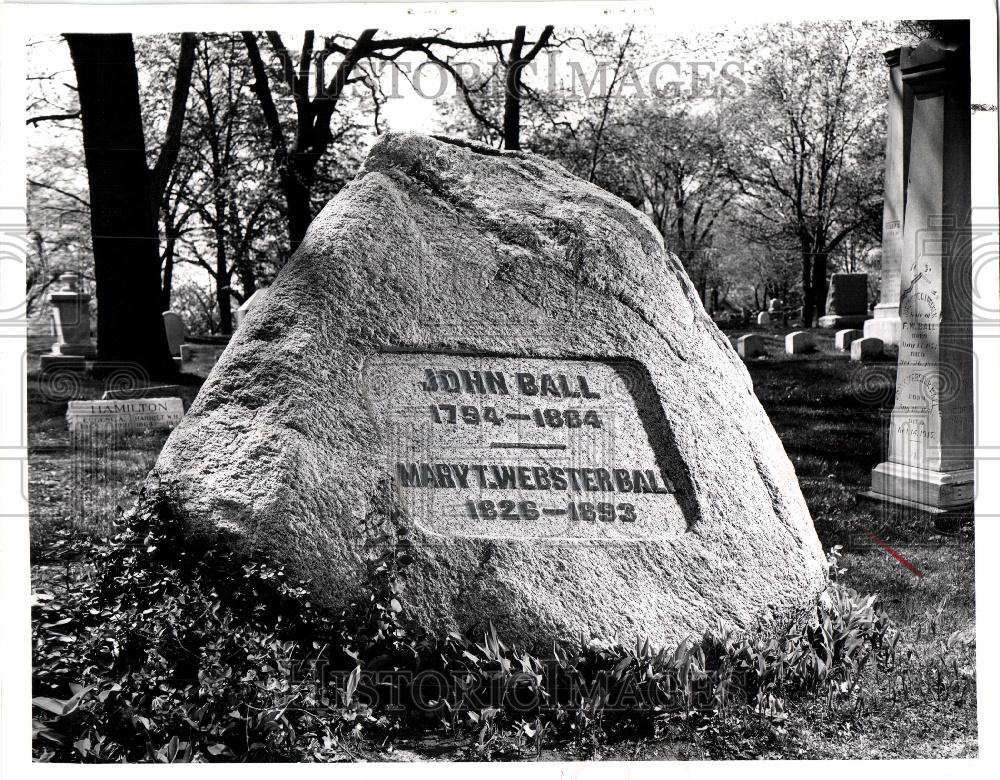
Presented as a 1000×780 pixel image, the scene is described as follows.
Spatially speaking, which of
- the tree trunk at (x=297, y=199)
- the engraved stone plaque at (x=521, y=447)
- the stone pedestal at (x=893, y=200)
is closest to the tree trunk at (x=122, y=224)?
the tree trunk at (x=297, y=199)

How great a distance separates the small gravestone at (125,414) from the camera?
4.96 metres

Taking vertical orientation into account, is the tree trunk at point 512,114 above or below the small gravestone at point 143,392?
above

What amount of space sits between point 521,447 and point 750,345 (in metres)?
3.65

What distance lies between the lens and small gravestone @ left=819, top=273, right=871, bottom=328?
19.9 feet

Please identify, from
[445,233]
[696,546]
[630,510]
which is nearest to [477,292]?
[445,233]

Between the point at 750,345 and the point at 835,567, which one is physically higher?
the point at 750,345

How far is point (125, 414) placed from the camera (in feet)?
17.3

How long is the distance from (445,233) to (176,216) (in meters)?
4.02

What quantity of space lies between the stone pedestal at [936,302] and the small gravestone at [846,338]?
0.90 metres

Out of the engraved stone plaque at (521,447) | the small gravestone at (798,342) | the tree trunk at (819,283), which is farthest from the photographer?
the small gravestone at (798,342)

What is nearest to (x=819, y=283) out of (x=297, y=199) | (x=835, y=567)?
(x=835, y=567)

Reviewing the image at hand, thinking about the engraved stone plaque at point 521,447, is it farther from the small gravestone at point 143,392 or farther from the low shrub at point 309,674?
the small gravestone at point 143,392

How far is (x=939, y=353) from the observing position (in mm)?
4926

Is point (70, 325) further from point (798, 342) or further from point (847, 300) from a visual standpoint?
point (847, 300)
